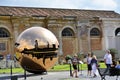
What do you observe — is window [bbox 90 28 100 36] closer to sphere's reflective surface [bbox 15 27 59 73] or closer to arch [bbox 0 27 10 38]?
arch [bbox 0 27 10 38]

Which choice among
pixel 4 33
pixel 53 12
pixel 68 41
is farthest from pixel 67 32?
pixel 4 33

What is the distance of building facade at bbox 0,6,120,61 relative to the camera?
145ft

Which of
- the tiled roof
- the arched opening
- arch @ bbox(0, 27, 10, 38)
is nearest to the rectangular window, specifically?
arch @ bbox(0, 27, 10, 38)

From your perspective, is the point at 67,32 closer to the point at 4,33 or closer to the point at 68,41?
the point at 68,41

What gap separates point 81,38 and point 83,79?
2779 centimetres

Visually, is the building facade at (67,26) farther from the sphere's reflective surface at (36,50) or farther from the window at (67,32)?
the sphere's reflective surface at (36,50)

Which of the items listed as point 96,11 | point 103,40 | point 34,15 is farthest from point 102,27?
point 34,15

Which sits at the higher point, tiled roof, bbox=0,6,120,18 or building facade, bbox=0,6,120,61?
tiled roof, bbox=0,6,120,18

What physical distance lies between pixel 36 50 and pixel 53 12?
1078 inches

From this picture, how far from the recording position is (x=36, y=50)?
23516mm

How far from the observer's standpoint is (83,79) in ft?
71.3

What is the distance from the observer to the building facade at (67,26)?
44.3 meters

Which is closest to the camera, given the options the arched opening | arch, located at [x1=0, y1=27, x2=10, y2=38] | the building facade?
arch, located at [x1=0, y1=27, x2=10, y2=38]

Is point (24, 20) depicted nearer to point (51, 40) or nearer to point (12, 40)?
point (12, 40)
